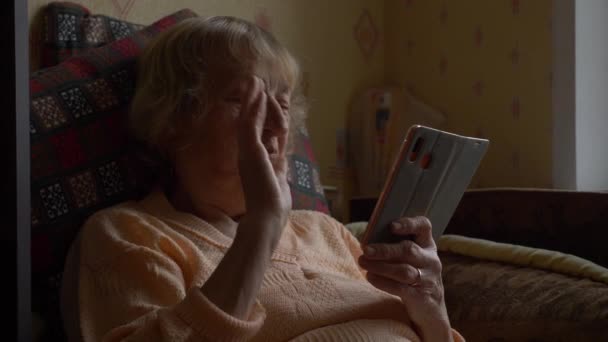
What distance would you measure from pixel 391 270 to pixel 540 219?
67 centimetres

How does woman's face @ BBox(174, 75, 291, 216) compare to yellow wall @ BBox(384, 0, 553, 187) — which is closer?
woman's face @ BBox(174, 75, 291, 216)

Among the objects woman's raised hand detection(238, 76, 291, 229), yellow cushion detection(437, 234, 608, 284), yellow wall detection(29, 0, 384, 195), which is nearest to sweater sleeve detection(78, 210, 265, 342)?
woman's raised hand detection(238, 76, 291, 229)

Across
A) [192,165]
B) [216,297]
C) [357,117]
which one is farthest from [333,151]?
[216,297]

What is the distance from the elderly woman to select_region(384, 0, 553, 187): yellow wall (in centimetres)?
90

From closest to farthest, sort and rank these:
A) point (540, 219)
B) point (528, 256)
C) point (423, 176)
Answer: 1. point (423, 176)
2. point (528, 256)
3. point (540, 219)

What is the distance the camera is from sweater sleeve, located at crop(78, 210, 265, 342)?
0.74 meters

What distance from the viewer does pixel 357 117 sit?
6.80 feet

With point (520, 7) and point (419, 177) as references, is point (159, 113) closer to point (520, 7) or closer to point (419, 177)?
point (419, 177)

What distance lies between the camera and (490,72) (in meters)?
1.94

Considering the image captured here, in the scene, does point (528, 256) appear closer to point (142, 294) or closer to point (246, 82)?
point (246, 82)

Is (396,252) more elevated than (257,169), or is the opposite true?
Answer: (257,169)

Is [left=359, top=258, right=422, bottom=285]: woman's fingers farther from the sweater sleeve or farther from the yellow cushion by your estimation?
the yellow cushion

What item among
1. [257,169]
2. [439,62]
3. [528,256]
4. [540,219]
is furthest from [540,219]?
[257,169]

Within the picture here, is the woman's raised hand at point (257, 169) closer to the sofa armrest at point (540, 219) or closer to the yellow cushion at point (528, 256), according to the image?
the yellow cushion at point (528, 256)
